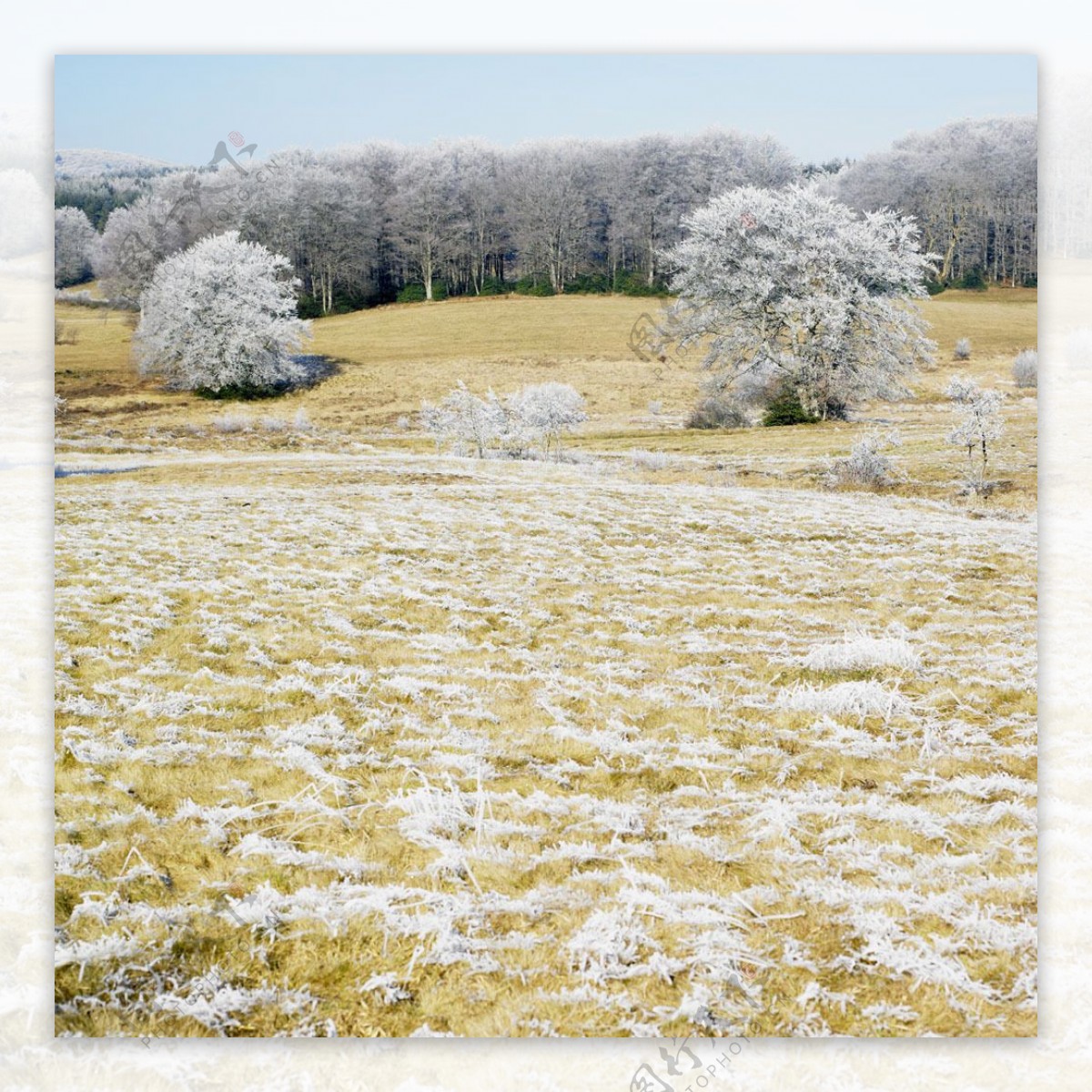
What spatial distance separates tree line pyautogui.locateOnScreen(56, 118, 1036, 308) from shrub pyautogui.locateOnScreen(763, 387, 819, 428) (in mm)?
1027

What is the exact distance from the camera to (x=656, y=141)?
5844mm

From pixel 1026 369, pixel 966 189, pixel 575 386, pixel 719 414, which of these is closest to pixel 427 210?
pixel 575 386

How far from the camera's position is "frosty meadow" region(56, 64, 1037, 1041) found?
165 inches

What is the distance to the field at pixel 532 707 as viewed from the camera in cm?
383

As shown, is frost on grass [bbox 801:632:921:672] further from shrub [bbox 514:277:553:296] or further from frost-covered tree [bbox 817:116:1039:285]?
shrub [bbox 514:277:553:296]

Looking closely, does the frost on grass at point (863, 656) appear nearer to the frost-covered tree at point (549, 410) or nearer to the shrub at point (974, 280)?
the frost-covered tree at point (549, 410)

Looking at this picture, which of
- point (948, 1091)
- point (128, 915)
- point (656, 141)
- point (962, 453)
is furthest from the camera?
point (962, 453)

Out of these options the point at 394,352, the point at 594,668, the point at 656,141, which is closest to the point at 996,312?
the point at 656,141

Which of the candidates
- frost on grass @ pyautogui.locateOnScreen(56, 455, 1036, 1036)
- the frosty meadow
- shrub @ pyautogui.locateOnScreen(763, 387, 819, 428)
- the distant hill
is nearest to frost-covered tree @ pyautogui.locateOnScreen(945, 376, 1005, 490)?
the frosty meadow

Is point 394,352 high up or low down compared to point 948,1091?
up

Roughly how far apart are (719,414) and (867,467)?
3.53 ft

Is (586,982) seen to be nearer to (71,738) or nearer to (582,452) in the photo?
(71,738)

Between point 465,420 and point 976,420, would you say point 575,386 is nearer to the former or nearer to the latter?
point 465,420

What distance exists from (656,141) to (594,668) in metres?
3.26
